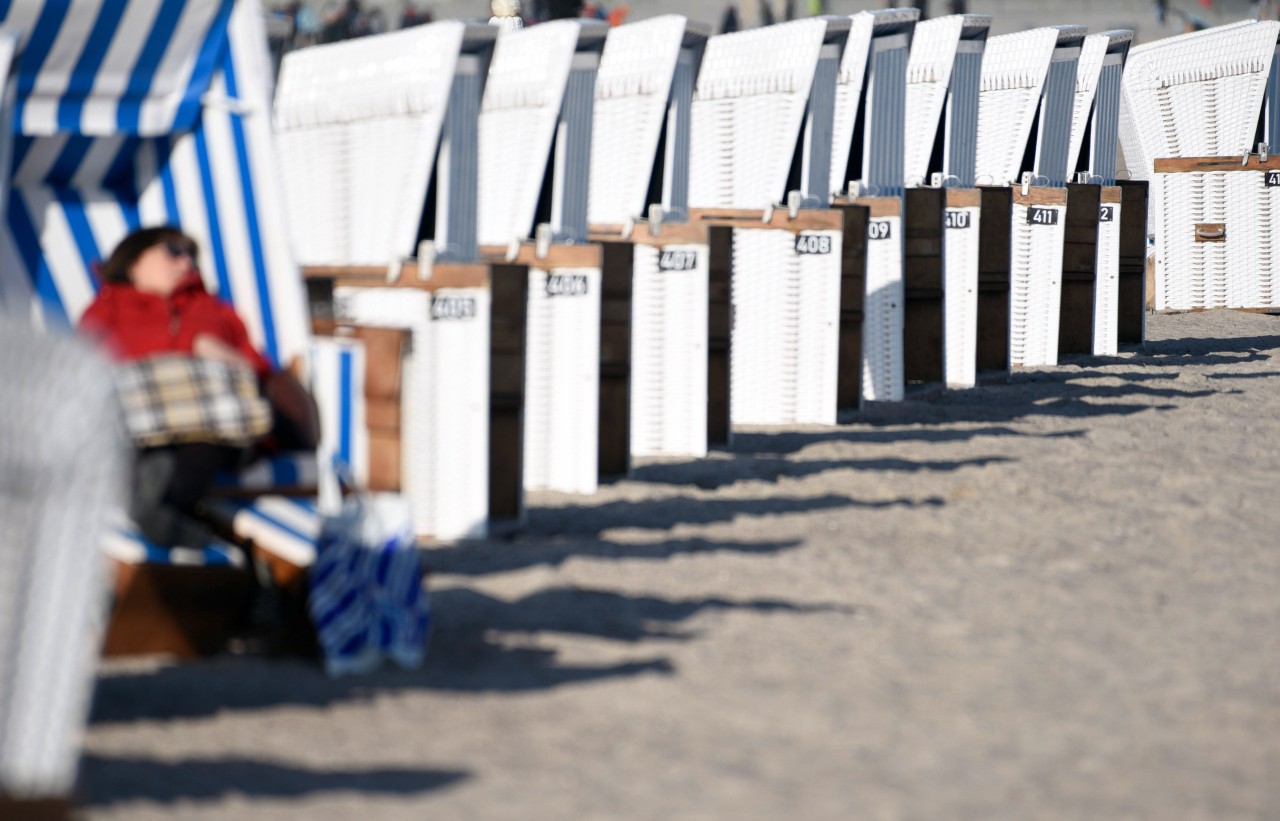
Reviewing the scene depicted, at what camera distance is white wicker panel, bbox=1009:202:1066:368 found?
12.9m

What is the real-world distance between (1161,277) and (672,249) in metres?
9.29

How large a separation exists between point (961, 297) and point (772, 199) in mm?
2354

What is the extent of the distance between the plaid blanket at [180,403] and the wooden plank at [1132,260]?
974cm

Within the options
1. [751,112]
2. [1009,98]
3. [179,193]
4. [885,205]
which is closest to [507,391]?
[179,193]

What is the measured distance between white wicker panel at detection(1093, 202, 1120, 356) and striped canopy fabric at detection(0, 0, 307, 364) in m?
8.32

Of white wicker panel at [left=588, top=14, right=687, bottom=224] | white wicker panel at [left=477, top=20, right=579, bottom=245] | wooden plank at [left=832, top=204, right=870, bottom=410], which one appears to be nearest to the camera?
white wicker panel at [left=477, top=20, right=579, bottom=245]

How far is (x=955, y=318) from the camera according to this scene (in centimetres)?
1209

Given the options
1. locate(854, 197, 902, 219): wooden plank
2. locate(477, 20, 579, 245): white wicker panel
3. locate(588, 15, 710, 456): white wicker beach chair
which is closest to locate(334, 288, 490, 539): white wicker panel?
locate(477, 20, 579, 245): white wicker panel

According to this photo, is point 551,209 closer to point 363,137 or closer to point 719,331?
point 363,137

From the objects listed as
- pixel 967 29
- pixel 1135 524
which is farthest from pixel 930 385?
pixel 1135 524

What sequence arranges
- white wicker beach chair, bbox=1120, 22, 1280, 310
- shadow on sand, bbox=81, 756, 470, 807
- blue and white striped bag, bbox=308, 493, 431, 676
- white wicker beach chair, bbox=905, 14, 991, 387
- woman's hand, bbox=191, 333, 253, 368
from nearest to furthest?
shadow on sand, bbox=81, 756, 470, 807 → blue and white striped bag, bbox=308, 493, 431, 676 → woman's hand, bbox=191, 333, 253, 368 → white wicker beach chair, bbox=905, 14, 991, 387 → white wicker beach chair, bbox=1120, 22, 1280, 310

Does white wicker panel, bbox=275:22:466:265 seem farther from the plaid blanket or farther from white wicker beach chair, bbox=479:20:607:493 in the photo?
the plaid blanket

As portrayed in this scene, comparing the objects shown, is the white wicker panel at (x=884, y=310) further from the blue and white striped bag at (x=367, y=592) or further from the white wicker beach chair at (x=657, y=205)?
the blue and white striped bag at (x=367, y=592)

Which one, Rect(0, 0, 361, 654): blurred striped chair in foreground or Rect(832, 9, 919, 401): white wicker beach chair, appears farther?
Rect(832, 9, 919, 401): white wicker beach chair
